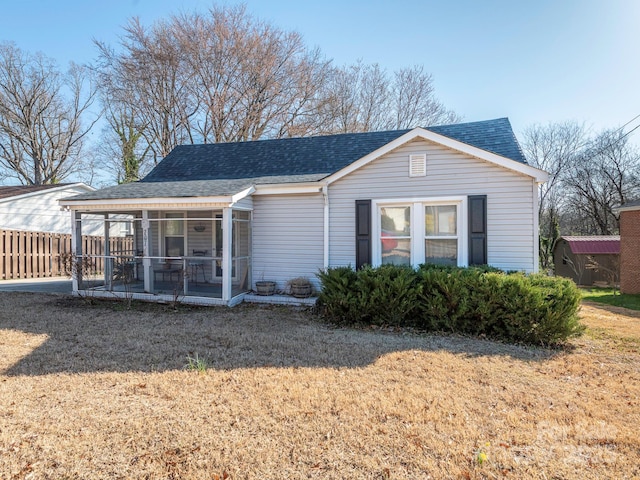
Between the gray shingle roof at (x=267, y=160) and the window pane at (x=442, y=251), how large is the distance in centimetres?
258

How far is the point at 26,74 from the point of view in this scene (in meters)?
25.3

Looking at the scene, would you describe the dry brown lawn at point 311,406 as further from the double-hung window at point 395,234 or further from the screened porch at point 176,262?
the screened porch at point 176,262

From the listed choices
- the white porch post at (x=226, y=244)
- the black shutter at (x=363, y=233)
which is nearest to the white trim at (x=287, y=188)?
the black shutter at (x=363, y=233)

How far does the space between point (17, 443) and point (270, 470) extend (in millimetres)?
2080

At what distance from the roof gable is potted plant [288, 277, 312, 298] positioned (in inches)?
113

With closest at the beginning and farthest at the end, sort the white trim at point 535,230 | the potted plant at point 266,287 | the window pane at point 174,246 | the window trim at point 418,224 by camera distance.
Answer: the white trim at point 535,230 < the window trim at point 418,224 < the potted plant at point 266,287 < the window pane at point 174,246

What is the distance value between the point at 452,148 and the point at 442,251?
2188 mm

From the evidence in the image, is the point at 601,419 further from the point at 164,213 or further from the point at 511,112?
the point at 511,112

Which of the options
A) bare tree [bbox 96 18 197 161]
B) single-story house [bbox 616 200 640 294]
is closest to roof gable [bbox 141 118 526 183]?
single-story house [bbox 616 200 640 294]

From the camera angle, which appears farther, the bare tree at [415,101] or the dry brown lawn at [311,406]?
the bare tree at [415,101]

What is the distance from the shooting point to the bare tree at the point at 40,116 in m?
24.8

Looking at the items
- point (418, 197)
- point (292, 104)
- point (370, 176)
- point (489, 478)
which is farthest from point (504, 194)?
point (292, 104)

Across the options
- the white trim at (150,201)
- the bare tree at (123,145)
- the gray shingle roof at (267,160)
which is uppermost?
the bare tree at (123,145)

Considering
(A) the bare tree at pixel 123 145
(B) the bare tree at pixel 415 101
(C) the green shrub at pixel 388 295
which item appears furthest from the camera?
(B) the bare tree at pixel 415 101
